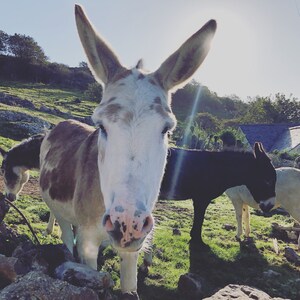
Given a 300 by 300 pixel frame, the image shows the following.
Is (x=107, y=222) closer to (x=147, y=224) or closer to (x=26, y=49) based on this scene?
(x=147, y=224)

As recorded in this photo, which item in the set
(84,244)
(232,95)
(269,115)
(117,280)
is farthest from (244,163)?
(232,95)

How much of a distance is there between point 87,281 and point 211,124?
186 ft

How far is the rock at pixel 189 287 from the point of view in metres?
4.90

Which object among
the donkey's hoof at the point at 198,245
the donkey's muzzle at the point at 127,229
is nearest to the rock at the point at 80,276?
the donkey's muzzle at the point at 127,229

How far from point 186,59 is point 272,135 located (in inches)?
1707

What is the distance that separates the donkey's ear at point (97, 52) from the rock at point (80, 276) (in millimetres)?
1726

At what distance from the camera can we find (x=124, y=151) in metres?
2.35

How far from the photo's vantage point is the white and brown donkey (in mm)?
2174

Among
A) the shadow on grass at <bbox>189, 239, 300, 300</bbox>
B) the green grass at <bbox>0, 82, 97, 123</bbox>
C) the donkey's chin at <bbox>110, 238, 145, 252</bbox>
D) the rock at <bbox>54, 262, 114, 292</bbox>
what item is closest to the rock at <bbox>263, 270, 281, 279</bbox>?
the shadow on grass at <bbox>189, 239, 300, 300</bbox>

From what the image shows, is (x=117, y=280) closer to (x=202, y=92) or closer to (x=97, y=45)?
(x=97, y=45)

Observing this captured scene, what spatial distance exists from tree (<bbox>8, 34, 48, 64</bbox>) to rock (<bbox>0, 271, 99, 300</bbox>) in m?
71.6

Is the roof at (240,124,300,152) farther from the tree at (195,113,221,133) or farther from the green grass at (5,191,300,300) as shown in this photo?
the green grass at (5,191,300,300)

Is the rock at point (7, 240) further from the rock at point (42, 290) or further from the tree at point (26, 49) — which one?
the tree at point (26, 49)

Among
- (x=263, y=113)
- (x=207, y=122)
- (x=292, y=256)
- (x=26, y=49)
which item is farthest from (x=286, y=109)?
(x=292, y=256)
